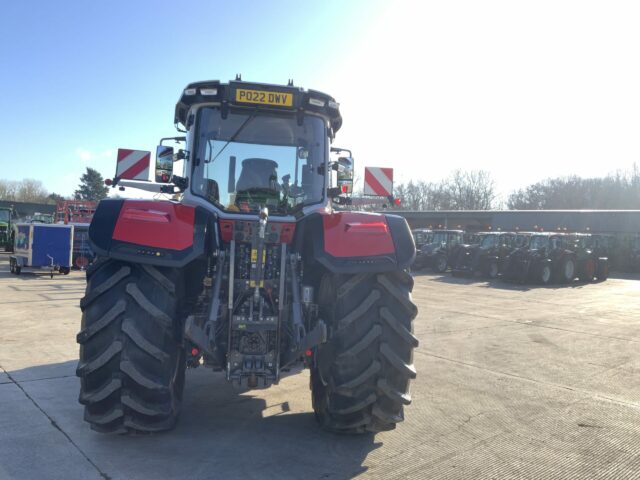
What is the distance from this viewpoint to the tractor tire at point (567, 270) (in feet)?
75.4

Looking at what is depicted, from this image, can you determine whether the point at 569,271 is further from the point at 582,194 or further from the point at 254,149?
the point at 582,194

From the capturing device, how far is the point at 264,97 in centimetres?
467

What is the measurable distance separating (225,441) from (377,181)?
4132 mm

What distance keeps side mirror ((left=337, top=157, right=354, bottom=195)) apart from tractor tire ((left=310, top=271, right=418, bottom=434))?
3.61 feet

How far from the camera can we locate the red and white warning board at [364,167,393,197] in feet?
24.1

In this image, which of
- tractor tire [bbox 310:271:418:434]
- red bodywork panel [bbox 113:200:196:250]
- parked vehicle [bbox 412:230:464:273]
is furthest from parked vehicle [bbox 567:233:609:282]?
red bodywork panel [bbox 113:200:196:250]

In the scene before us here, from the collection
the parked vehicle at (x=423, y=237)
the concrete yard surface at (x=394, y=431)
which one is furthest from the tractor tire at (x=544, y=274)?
the concrete yard surface at (x=394, y=431)

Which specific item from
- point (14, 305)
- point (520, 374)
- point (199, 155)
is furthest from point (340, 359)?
point (14, 305)

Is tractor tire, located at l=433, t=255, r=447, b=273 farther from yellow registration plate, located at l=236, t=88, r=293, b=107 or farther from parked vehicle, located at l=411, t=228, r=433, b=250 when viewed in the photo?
yellow registration plate, located at l=236, t=88, r=293, b=107

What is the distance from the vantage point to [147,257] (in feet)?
13.6

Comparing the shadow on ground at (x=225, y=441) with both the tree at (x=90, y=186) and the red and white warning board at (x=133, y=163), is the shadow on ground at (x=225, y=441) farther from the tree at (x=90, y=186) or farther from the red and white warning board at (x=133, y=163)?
the tree at (x=90, y=186)

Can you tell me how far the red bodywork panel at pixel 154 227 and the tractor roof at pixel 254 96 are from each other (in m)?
1.03

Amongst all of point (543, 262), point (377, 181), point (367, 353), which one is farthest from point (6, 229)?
point (367, 353)

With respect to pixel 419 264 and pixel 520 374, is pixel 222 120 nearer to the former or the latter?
pixel 520 374
